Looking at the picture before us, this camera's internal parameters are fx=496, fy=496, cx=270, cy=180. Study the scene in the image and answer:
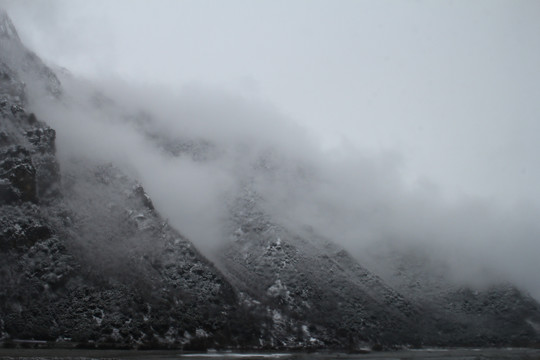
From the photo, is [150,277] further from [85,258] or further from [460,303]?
[460,303]

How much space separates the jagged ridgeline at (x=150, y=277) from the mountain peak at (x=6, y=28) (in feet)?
1.71

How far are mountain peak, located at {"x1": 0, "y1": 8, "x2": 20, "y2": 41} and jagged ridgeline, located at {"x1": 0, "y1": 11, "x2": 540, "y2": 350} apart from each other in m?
0.52

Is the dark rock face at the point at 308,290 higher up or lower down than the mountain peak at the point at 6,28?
lower down

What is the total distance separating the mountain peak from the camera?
13170 centimetres

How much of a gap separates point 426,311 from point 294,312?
5548cm

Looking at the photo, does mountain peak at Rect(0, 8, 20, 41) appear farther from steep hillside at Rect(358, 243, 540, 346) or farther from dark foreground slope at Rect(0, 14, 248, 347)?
steep hillside at Rect(358, 243, 540, 346)

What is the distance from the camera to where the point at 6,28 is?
439 ft

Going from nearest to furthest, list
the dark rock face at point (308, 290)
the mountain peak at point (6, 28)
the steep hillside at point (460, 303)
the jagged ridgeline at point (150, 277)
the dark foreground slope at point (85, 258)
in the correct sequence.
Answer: the dark foreground slope at point (85, 258) < the jagged ridgeline at point (150, 277) < the dark rock face at point (308, 290) < the mountain peak at point (6, 28) < the steep hillside at point (460, 303)

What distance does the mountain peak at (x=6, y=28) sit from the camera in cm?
13170

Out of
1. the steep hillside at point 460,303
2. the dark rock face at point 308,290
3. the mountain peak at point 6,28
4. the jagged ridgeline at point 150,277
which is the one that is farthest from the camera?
the steep hillside at point 460,303

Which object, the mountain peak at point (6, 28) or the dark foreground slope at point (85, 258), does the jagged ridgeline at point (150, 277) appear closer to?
the dark foreground slope at point (85, 258)

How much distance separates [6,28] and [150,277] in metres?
81.3

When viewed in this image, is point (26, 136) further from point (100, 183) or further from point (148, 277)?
point (148, 277)

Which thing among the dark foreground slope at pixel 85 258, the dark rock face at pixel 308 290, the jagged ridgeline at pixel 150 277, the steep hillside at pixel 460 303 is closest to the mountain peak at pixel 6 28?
the jagged ridgeline at pixel 150 277
